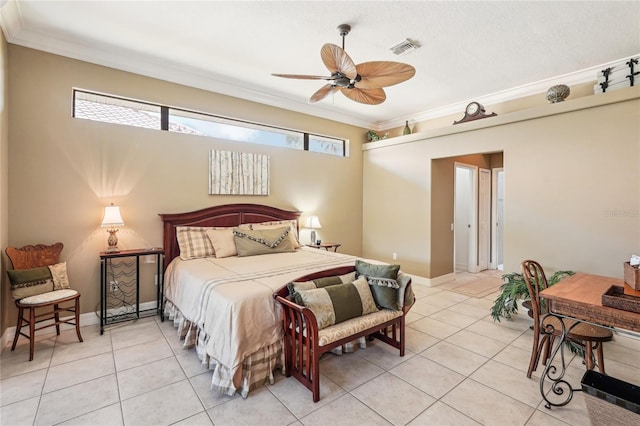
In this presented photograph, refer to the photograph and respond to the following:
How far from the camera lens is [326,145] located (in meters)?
5.83

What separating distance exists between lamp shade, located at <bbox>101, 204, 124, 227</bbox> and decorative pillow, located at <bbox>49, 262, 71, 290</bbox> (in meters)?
0.56

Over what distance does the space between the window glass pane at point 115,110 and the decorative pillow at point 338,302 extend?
3.15 metres

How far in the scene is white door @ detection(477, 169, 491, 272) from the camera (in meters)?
6.32

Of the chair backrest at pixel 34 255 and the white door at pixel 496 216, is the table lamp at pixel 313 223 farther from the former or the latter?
the white door at pixel 496 216

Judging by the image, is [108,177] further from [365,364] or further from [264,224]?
[365,364]

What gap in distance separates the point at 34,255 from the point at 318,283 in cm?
296

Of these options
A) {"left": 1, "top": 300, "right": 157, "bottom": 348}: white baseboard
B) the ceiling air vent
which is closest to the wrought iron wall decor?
{"left": 1, "top": 300, "right": 157, "bottom": 348}: white baseboard

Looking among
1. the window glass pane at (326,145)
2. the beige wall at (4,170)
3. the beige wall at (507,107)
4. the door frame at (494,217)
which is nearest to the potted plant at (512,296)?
the beige wall at (507,107)

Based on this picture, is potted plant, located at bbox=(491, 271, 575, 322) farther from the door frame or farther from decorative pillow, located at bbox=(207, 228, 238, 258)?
decorative pillow, located at bbox=(207, 228, 238, 258)

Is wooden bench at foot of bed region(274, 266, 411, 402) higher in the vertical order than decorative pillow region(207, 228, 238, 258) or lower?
lower

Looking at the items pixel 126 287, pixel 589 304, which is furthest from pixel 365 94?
pixel 126 287

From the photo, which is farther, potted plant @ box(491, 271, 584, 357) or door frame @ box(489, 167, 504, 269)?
door frame @ box(489, 167, 504, 269)

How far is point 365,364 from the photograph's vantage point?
105 inches

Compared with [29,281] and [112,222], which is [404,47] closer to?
[112,222]
